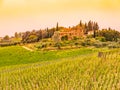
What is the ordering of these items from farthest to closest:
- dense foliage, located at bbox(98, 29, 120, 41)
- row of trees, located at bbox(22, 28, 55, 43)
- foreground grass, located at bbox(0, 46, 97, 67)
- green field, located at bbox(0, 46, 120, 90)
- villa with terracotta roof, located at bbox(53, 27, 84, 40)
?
1. row of trees, located at bbox(22, 28, 55, 43)
2. villa with terracotta roof, located at bbox(53, 27, 84, 40)
3. dense foliage, located at bbox(98, 29, 120, 41)
4. foreground grass, located at bbox(0, 46, 97, 67)
5. green field, located at bbox(0, 46, 120, 90)

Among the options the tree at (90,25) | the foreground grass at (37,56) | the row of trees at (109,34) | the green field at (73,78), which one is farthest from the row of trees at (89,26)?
the green field at (73,78)

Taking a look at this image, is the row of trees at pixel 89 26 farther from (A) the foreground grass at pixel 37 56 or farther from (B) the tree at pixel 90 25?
(A) the foreground grass at pixel 37 56

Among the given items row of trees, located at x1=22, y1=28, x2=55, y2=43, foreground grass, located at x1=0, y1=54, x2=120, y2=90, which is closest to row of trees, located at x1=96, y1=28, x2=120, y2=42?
row of trees, located at x1=22, y1=28, x2=55, y2=43

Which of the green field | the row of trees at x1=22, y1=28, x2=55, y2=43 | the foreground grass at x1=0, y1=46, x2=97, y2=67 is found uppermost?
the row of trees at x1=22, y1=28, x2=55, y2=43

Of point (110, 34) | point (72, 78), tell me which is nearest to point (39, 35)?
point (110, 34)

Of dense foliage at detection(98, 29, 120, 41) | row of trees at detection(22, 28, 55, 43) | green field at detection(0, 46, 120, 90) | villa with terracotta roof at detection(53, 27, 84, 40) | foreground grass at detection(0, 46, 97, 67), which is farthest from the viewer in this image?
row of trees at detection(22, 28, 55, 43)

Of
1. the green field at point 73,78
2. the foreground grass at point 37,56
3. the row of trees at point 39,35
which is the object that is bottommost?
the foreground grass at point 37,56

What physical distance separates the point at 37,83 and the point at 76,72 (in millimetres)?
2674

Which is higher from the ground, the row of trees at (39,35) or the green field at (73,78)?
the row of trees at (39,35)

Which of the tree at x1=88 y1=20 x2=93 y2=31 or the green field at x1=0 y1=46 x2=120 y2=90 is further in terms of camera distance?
the tree at x1=88 y1=20 x2=93 y2=31

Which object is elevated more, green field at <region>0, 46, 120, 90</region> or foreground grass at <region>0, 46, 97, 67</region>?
green field at <region>0, 46, 120, 90</region>

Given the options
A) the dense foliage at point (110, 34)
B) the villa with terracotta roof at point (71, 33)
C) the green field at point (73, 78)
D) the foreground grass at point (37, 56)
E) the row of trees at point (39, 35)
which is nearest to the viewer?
the green field at point (73, 78)

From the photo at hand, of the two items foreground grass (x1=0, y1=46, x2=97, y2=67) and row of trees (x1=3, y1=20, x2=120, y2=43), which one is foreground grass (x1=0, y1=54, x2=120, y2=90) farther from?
row of trees (x1=3, y1=20, x2=120, y2=43)

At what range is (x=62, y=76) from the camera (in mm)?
16156
